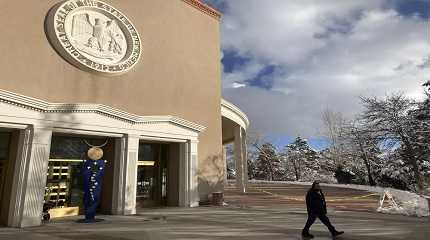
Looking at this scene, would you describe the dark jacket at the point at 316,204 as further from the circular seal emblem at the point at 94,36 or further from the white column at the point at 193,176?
the circular seal emblem at the point at 94,36

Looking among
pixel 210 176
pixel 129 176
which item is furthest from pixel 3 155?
pixel 210 176

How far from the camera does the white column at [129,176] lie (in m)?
14.2

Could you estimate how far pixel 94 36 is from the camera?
48.8 feet

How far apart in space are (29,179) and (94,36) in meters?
6.54

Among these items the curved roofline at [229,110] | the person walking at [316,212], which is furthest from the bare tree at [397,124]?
the person walking at [316,212]

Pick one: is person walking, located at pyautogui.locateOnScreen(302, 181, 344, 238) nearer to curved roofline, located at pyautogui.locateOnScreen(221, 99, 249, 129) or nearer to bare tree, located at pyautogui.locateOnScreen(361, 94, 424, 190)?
curved roofline, located at pyautogui.locateOnScreen(221, 99, 249, 129)

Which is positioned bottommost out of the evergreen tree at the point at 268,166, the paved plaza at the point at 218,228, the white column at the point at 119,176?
the paved plaza at the point at 218,228

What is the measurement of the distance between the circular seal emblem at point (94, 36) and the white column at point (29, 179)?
3.58 metres

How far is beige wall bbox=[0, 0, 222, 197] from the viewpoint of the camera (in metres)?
12.4

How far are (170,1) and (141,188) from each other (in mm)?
9856

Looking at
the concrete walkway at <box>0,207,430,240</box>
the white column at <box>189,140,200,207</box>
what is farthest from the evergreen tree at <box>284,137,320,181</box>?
the concrete walkway at <box>0,207,430,240</box>

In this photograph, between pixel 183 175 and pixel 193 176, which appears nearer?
pixel 183 175

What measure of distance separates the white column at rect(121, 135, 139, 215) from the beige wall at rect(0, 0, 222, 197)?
168cm

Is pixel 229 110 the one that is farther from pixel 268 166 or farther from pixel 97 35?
pixel 268 166
